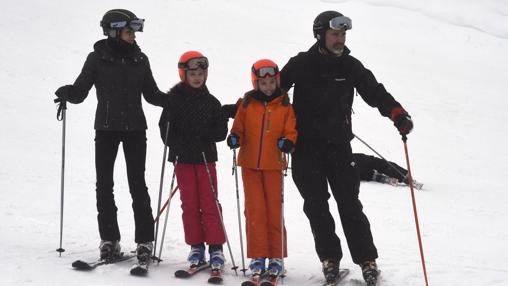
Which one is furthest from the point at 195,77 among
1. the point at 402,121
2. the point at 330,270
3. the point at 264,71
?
the point at 330,270

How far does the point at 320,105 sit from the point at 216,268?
1.62 meters

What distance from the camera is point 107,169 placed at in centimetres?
582

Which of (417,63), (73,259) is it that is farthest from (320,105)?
(417,63)

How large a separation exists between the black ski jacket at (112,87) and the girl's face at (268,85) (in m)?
0.91

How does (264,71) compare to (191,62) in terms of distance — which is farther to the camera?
(191,62)

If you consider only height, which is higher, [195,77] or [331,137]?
[195,77]

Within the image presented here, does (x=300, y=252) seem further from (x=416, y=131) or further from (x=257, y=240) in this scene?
(x=416, y=131)

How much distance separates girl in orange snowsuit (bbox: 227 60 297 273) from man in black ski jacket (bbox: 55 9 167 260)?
0.90 metres

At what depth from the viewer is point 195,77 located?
5.69m

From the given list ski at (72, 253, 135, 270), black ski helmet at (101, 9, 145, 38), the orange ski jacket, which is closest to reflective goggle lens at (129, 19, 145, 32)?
black ski helmet at (101, 9, 145, 38)

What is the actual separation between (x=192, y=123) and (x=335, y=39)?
56.3 inches

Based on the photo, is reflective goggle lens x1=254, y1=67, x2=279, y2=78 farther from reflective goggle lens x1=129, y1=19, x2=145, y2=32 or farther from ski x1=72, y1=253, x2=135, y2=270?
ski x1=72, y1=253, x2=135, y2=270

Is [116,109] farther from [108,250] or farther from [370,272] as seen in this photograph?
[370,272]

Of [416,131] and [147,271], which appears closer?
[147,271]
